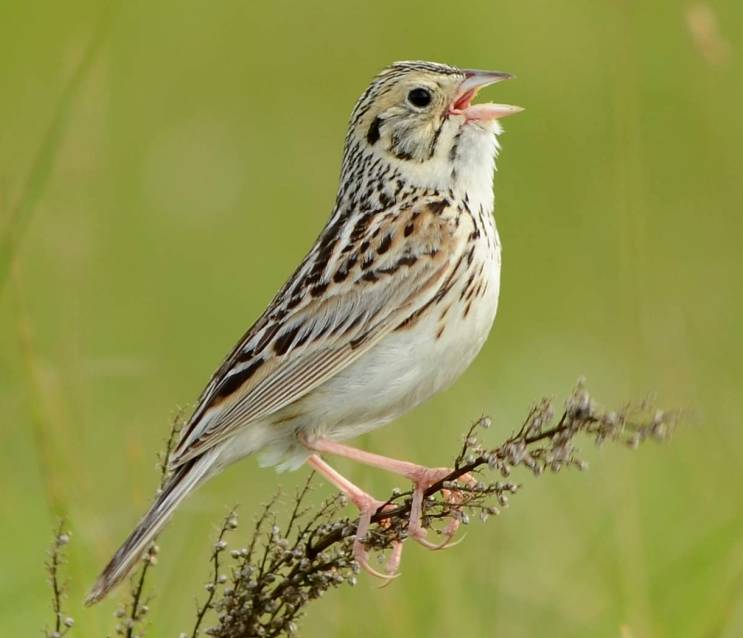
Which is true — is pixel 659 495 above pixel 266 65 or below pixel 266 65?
below

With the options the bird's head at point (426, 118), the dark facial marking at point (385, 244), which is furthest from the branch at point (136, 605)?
the bird's head at point (426, 118)

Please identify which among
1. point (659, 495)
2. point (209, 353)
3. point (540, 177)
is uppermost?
point (540, 177)

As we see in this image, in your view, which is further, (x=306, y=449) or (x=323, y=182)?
(x=323, y=182)

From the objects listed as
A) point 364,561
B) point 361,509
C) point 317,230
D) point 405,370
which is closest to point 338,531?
point 364,561

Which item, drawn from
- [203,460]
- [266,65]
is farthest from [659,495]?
[266,65]

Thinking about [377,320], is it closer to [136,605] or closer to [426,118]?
[426,118]

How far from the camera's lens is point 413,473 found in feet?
18.7

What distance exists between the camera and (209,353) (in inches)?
467

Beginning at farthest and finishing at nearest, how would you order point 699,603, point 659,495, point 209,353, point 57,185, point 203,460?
point 209,353
point 57,185
point 659,495
point 699,603
point 203,460

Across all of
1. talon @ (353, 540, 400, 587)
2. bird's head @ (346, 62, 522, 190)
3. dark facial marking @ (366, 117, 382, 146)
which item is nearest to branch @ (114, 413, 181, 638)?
talon @ (353, 540, 400, 587)

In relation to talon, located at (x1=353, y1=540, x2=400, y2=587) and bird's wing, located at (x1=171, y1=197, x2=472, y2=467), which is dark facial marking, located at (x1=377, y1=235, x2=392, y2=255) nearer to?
bird's wing, located at (x1=171, y1=197, x2=472, y2=467)

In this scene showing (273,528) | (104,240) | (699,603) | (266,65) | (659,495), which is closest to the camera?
(273,528)

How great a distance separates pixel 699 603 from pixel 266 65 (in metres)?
9.35

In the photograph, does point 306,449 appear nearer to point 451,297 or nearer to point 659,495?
point 451,297
